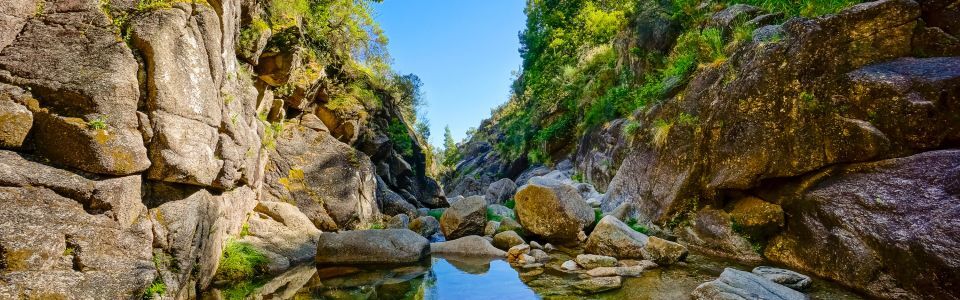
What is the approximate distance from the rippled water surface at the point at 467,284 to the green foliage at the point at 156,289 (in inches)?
48.8

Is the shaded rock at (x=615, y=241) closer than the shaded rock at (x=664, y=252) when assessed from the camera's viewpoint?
No

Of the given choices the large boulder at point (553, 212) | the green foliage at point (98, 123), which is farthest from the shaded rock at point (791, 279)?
the green foliage at point (98, 123)

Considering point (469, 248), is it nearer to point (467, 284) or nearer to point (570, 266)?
point (467, 284)

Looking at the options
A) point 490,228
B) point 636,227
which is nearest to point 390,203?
point 490,228

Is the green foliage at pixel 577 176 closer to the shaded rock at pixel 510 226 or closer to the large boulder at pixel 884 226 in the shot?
the shaded rock at pixel 510 226

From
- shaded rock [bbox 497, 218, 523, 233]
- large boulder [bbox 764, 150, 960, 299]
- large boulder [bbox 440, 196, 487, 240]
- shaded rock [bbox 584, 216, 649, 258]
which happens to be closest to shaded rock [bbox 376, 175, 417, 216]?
large boulder [bbox 440, 196, 487, 240]

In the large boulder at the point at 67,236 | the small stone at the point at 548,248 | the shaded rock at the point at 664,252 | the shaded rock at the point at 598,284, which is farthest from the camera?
the small stone at the point at 548,248

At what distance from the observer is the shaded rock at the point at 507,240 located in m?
10.6

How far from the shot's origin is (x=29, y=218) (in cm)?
415

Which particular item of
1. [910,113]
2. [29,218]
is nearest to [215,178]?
[29,218]

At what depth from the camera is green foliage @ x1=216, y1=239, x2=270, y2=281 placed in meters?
7.36

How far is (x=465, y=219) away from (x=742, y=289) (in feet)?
26.5

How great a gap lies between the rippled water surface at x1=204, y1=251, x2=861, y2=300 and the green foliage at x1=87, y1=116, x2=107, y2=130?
2.86 meters

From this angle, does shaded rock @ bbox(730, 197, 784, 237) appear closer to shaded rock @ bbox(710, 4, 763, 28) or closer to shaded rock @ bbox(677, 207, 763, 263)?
shaded rock @ bbox(677, 207, 763, 263)
